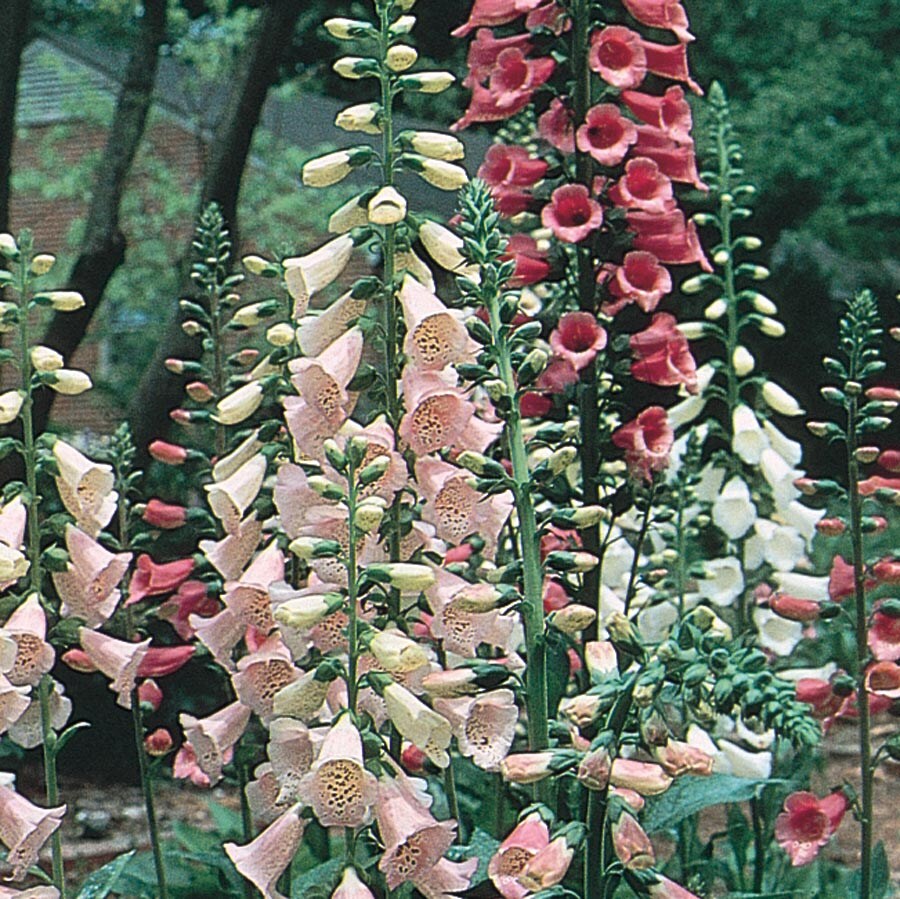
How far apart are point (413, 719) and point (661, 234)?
4.43 ft

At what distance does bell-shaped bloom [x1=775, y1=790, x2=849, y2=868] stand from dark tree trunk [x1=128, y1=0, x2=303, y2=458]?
392cm

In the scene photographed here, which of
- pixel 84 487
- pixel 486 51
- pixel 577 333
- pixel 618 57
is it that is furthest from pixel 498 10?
pixel 84 487

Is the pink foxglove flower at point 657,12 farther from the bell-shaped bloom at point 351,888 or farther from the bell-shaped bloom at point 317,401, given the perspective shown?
the bell-shaped bloom at point 351,888

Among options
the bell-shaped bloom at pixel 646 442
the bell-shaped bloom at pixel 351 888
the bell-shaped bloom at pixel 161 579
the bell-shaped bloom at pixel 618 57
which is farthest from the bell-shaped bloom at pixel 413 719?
the bell-shaped bloom at pixel 618 57

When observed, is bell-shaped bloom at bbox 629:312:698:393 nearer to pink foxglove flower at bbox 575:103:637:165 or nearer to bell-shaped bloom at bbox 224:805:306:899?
pink foxglove flower at bbox 575:103:637:165

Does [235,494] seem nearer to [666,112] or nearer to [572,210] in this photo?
[572,210]

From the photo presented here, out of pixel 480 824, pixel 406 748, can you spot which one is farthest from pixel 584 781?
pixel 480 824

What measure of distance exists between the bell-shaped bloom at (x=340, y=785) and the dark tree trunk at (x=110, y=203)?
351 centimetres

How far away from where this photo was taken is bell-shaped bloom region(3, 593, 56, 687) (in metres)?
2.19

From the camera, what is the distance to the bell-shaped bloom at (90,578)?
2.35 m

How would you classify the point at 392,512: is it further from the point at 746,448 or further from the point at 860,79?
the point at 860,79

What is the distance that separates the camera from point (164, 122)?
1914 cm

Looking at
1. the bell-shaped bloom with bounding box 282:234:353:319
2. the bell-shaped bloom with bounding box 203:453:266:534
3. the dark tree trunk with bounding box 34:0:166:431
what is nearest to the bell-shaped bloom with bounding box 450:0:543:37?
the bell-shaped bloom with bounding box 282:234:353:319

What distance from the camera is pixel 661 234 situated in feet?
9.93
